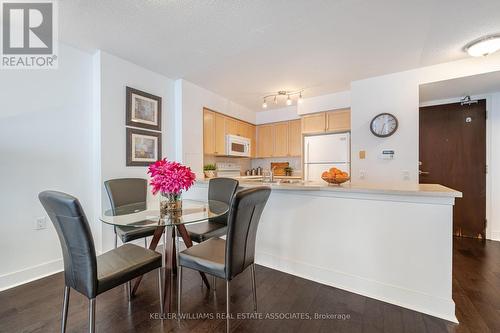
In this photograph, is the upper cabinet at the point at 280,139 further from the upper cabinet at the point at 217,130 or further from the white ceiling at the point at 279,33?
the white ceiling at the point at 279,33

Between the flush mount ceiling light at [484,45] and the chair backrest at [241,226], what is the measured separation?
2.67 meters

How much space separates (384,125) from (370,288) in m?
2.21

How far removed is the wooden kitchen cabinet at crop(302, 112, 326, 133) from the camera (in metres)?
3.95

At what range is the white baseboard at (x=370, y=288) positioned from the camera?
5.16ft

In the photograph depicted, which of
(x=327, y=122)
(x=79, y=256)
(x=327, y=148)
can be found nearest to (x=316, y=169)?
(x=327, y=148)

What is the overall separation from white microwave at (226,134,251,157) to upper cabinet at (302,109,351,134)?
3.99ft

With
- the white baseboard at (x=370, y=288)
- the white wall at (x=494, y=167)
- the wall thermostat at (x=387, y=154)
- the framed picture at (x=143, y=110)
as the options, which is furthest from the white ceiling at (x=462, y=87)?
the framed picture at (x=143, y=110)

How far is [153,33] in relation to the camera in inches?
83.0

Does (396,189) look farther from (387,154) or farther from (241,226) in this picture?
(387,154)

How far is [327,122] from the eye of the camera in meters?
3.89

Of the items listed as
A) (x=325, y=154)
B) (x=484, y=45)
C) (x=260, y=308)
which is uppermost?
(x=484, y=45)

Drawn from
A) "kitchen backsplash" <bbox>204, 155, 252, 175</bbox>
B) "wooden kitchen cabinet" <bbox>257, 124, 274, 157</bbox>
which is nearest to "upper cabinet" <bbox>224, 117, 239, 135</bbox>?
"kitchen backsplash" <bbox>204, 155, 252, 175</bbox>

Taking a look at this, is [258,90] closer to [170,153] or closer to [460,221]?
[170,153]

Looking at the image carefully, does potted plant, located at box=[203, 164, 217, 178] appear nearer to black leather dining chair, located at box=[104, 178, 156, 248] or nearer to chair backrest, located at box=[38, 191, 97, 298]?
black leather dining chair, located at box=[104, 178, 156, 248]
